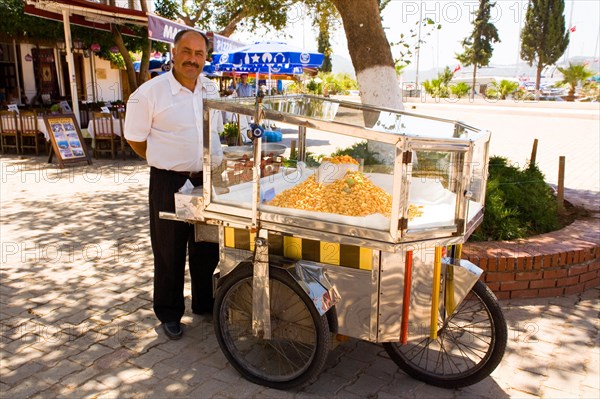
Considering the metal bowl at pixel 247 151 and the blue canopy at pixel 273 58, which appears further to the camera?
the blue canopy at pixel 273 58

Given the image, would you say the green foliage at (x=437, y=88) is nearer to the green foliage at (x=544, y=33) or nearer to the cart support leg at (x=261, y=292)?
the green foliage at (x=544, y=33)

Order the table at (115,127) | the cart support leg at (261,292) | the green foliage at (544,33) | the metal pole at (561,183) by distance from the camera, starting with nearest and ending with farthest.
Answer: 1. the cart support leg at (261,292)
2. the metal pole at (561,183)
3. the table at (115,127)
4. the green foliage at (544,33)

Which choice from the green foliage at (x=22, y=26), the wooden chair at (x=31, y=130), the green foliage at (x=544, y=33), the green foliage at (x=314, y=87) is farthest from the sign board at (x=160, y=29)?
the green foliage at (x=544, y=33)

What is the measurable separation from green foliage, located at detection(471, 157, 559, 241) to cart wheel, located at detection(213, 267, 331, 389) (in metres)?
2.29

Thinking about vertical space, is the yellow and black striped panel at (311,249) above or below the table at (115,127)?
below

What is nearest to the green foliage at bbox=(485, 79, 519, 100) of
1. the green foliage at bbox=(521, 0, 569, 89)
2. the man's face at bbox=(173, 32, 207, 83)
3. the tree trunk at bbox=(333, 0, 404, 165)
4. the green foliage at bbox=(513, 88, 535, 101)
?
the green foliage at bbox=(513, 88, 535, 101)

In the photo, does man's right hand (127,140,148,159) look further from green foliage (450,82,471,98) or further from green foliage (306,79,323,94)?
green foliage (450,82,471,98)

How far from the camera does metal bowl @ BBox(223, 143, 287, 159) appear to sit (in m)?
2.91

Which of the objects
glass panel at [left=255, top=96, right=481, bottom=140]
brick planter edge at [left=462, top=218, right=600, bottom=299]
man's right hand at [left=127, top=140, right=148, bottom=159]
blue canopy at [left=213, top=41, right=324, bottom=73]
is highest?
blue canopy at [left=213, top=41, right=324, bottom=73]

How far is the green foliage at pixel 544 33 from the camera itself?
46188 millimetres

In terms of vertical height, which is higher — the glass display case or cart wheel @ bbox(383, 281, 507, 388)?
the glass display case

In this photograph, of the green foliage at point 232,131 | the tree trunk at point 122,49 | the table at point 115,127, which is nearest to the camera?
the green foliage at point 232,131

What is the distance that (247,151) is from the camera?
9.80 feet

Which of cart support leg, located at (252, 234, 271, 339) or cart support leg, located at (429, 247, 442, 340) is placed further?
cart support leg, located at (252, 234, 271, 339)
